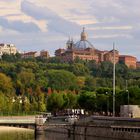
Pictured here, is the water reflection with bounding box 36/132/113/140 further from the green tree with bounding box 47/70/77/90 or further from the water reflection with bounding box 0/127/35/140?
the green tree with bounding box 47/70/77/90

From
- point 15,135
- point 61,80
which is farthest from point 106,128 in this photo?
point 61,80

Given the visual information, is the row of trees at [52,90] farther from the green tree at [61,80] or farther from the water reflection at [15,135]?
the water reflection at [15,135]

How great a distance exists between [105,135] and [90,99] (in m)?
35.1

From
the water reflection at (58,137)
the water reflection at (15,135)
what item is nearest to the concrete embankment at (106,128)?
the water reflection at (58,137)

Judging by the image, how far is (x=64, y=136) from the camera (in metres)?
82.1

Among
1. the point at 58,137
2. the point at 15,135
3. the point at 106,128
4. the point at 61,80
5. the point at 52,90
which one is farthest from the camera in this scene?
the point at 61,80

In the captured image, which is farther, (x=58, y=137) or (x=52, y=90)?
(x=52, y=90)

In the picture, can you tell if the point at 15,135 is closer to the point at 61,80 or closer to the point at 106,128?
the point at 106,128

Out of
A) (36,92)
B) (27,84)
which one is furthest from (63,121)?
(27,84)

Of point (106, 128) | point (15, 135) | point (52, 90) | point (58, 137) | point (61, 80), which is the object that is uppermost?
point (61, 80)

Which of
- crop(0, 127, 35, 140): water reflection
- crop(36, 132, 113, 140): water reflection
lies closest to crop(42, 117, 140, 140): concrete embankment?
crop(36, 132, 113, 140): water reflection

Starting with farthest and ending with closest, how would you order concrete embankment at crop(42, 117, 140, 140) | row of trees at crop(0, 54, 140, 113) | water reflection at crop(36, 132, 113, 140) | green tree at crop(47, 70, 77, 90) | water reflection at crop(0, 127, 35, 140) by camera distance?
green tree at crop(47, 70, 77, 90)
row of trees at crop(0, 54, 140, 113)
water reflection at crop(0, 127, 35, 140)
water reflection at crop(36, 132, 113, 140)
concrete embankment at crop(42, 117, 140, 140)

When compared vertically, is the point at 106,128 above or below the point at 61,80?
below

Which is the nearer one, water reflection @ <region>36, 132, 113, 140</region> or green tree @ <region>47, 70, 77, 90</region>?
water reflection @ <region>36, 132, 113, 140</region>
